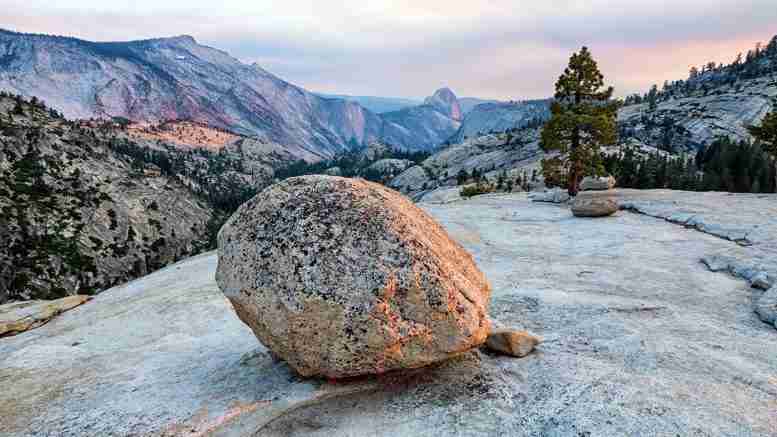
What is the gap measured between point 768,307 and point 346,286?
1496 centimetres

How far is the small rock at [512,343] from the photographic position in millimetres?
12111

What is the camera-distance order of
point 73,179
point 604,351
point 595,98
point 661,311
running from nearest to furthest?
1. point 604,351
2. point 661,311
3. point 595,98
4. point 73,179

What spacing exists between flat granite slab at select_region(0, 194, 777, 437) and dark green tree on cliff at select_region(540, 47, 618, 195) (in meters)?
27.6

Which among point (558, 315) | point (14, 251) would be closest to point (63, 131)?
point (14, 251)

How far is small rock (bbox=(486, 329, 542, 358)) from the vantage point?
477 inches

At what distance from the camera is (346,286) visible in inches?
386

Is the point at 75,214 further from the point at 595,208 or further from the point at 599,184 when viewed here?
the point at 595,208

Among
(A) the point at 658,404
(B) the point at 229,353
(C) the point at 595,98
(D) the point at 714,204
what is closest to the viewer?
(A) the point at 658,404

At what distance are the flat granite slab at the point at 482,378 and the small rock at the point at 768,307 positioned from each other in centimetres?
34

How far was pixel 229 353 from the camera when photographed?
46.3 feet

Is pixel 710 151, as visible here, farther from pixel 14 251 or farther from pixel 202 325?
pixel 14 251

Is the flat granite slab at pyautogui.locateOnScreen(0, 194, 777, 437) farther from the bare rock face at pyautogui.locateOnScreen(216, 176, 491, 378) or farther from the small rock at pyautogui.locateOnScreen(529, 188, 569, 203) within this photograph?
the small rock at pyautogui.locateOnScreen(529, 188, 569, 203)

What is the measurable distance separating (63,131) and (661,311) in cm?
21808

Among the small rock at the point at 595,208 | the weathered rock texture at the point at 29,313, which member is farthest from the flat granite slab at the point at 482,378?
the small rock at the point at 595,208
